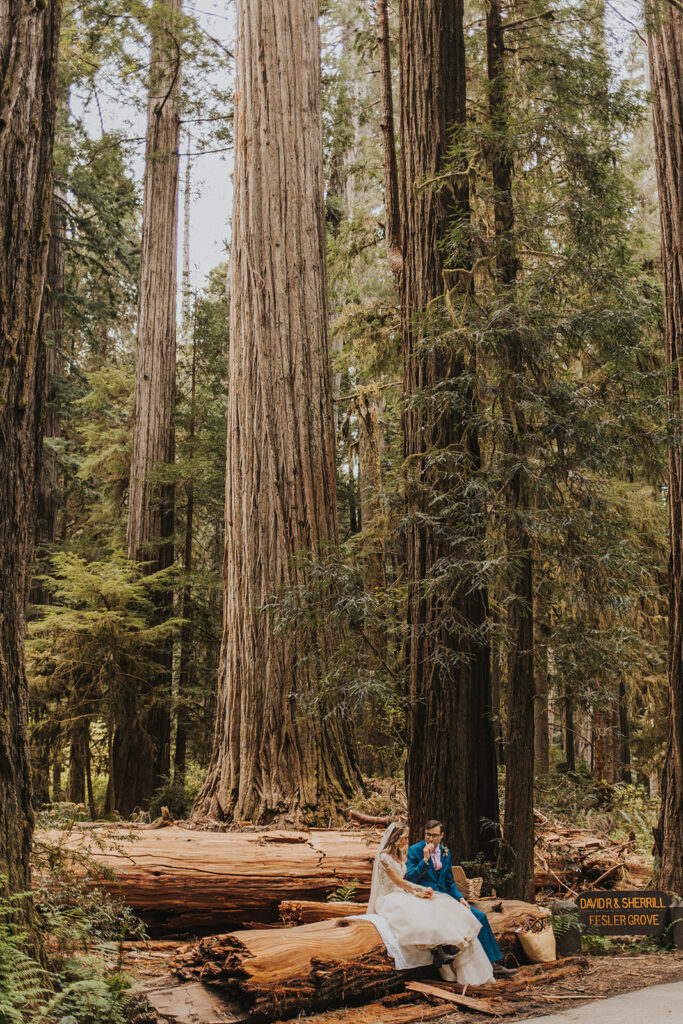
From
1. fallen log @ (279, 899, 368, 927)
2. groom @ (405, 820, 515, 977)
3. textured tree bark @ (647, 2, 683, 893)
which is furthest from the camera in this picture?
textured tree bark @ (647, 2, 683, 893)

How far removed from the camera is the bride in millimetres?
5766

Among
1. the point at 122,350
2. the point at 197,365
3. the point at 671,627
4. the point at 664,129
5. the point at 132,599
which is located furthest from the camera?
the point at 122,350

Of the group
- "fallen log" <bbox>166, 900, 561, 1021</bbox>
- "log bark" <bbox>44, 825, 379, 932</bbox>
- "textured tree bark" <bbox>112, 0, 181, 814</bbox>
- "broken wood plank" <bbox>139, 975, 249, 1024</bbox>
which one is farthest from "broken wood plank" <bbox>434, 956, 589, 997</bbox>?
"textured tree bark" <bbox>112, 0, 181, 814</bbox>

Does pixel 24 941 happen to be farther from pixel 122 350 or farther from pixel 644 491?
pixel 122 350

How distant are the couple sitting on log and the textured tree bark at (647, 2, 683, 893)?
269 cm

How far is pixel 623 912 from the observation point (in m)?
7.11

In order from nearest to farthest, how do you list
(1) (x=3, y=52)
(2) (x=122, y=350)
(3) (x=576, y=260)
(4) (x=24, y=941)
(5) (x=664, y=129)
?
1. (4) (x=24, y=941)
2. (1) (x=3, y=52)
3. (3) (x=576, y=260)
4. (5) (x=664, y=129)
5. (2) (x=122, y=350)

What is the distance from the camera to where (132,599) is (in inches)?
466

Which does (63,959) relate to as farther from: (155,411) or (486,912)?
(155,411)

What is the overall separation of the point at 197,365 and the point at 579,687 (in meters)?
12.9

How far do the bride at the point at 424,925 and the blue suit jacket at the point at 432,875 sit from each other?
11 cm

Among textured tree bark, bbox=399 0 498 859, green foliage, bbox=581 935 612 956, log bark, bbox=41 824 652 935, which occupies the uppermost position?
textured tree bark, bbox=399 0 498 859

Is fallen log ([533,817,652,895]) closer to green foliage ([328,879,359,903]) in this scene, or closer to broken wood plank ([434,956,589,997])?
broken wood plank ([434,956,589,997])

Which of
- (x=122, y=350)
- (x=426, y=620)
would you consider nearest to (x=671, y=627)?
(x=426, y=620)
